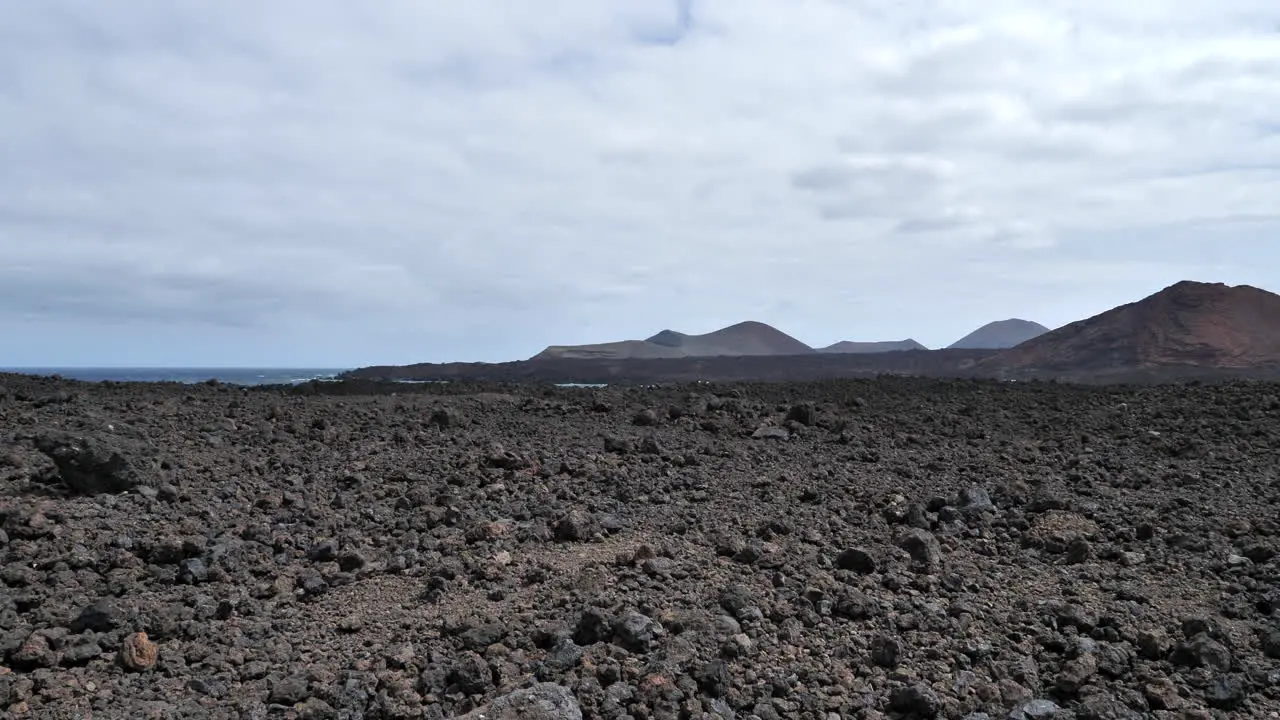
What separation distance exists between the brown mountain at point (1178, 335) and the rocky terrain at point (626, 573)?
21.7 metres

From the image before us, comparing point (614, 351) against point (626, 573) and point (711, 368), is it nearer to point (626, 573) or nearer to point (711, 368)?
point (711, 368)

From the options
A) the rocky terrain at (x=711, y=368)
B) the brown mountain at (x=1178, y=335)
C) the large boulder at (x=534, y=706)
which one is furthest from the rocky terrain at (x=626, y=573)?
the rocky terrain at (x=711, y=368)

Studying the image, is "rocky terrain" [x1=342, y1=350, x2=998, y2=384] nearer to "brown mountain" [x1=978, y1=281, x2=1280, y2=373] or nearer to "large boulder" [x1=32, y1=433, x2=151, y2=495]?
"brown mountain" [x1=978, y1=281, x2=1280, y2=373]

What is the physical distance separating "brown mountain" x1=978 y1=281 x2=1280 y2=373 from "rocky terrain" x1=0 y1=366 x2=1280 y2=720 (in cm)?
2167

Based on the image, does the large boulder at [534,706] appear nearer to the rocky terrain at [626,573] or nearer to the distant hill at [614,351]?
the rocky terrain at [626,573]

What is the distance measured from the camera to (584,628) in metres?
4.19

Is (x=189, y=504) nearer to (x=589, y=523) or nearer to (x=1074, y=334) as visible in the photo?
(x=589, y=523)

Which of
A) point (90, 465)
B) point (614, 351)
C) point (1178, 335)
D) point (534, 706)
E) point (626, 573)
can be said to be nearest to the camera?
point (534, 706)

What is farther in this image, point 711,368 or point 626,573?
point 711,368

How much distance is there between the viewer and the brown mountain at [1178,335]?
2769 cm

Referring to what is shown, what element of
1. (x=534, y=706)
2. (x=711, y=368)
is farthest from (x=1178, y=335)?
(x=534, y=706)

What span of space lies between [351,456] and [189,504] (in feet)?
6.20

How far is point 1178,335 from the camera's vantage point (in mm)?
29062

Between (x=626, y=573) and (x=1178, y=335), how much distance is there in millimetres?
30111
